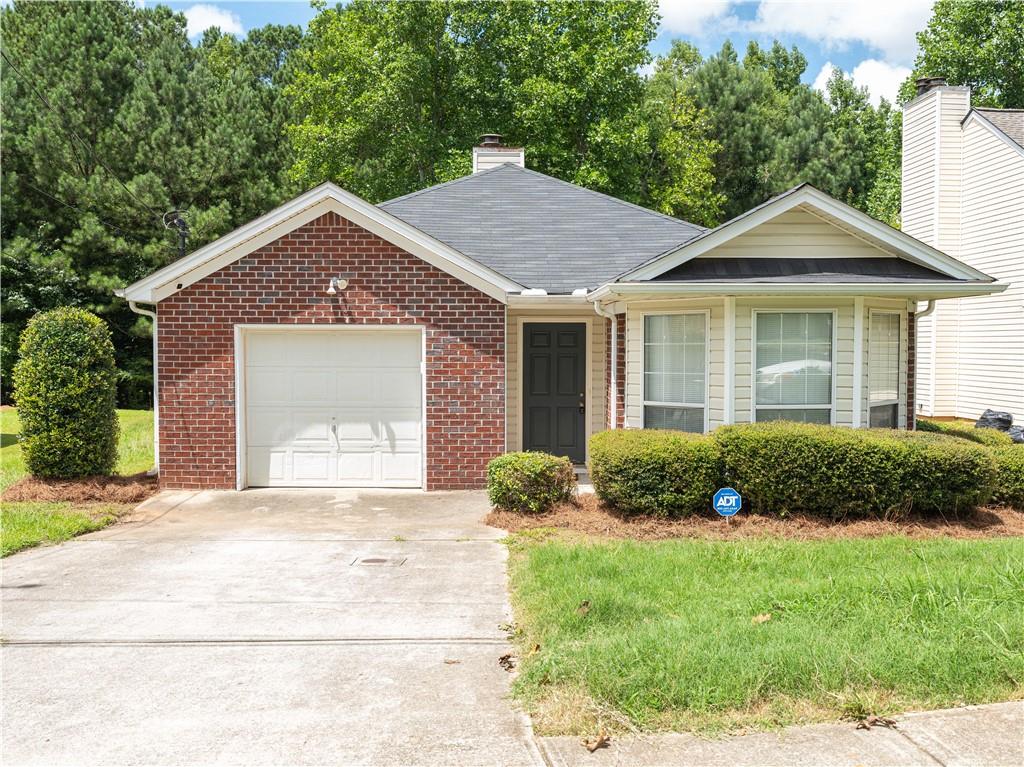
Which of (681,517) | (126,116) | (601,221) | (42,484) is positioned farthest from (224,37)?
(681,517)

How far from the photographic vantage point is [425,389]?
1087 centimetres

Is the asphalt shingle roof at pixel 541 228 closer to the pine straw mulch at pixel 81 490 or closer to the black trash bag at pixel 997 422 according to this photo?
the pine straw mulch at pixel 81 490

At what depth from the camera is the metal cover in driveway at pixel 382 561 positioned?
7.46m

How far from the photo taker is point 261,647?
5.38 meters

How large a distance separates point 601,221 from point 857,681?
414 inches

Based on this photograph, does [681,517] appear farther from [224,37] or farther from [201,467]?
[224,37]

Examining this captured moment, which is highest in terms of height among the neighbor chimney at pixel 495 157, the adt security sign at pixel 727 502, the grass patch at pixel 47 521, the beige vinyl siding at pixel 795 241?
the neighbor chimney at pixel 495 157

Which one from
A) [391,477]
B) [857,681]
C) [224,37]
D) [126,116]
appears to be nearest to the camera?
[857,681]

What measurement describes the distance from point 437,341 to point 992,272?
531 inches

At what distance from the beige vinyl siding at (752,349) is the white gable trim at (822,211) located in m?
0.83

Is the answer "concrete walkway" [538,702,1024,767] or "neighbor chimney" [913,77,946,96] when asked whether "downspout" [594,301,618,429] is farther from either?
"neighbor chimney" [913,77,946,96]

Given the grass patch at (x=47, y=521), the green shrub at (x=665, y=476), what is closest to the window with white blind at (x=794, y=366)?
the green shrub at (x=665, y=476)

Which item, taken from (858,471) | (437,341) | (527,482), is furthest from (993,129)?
(527,482)

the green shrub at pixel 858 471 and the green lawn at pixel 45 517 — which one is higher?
the green shrub at pixel 858 471
